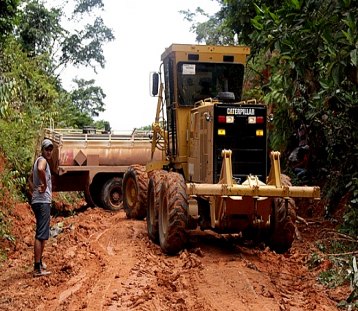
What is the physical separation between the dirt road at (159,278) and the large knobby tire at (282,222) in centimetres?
23

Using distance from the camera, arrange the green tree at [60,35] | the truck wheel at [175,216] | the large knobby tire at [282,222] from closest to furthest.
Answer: the truck wheel at [175,216]
the large knobby tire at [282,222]
the green tree at [60,35]

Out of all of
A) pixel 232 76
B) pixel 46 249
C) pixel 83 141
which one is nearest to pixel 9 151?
pixel 83 141

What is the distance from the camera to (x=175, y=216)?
8938 mm

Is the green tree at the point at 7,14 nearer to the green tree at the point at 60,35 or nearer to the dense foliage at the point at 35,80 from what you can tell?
the dense foliage at the point at 35,80

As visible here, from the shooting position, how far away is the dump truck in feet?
51.3

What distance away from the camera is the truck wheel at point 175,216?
8.93m

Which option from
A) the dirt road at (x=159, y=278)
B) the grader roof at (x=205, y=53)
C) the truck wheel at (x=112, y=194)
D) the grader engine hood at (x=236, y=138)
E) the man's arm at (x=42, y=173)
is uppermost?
the grader roof at (x=205, y=53)

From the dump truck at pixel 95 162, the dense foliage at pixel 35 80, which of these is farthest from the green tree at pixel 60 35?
the dump truck at pixel 95 162

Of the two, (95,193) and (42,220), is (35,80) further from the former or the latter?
(42,220)

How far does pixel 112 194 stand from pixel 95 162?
919mm

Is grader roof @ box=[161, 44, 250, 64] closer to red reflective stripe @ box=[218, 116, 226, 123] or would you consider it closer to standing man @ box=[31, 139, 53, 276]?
red reflective stripe @ box=[218, 116, 226, 123]

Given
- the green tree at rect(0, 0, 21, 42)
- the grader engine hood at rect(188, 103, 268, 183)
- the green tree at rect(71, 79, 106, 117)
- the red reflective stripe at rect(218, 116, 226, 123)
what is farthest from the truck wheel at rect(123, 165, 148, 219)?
the green tree at rect(71, 79, 106, 117)

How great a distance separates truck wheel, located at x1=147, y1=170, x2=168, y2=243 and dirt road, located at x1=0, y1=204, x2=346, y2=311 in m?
0.20

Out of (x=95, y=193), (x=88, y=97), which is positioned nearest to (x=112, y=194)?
(x=95, y=193)
